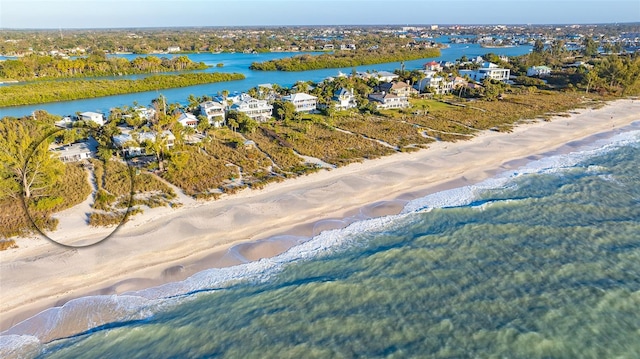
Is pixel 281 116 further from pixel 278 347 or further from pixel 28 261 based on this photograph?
pixel 278 347

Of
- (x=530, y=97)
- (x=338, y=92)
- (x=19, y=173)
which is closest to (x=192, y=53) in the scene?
(x=338, y=92)

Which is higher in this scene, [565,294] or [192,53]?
[192,53]

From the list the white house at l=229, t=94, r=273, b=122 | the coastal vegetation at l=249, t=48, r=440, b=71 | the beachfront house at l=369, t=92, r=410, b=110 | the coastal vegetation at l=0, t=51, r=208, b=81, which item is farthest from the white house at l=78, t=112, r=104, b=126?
the coastal vegetation at l=249, t=48, r=440, b=71

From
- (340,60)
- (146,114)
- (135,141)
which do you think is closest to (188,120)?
(146,114)

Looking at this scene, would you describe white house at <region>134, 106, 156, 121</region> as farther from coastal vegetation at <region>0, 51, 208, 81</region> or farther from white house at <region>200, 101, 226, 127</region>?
coastal vegetation at <region>0, 51, 208, 81</region>

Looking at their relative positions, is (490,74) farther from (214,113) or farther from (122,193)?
(122,193)

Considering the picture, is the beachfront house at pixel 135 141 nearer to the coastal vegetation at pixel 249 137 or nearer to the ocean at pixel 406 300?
the coastal vegetation at pixel 249 137

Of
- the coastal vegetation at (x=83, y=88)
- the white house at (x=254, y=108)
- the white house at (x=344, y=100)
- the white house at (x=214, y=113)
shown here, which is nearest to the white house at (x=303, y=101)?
the white house at (x=344, y=100)
